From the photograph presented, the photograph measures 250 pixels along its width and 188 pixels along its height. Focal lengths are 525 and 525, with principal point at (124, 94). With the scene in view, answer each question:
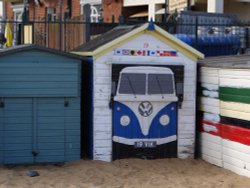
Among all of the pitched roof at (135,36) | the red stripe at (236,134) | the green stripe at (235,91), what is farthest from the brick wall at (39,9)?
the red stripe at (236,134)

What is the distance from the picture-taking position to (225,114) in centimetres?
771

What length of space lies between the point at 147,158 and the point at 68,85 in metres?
1.67

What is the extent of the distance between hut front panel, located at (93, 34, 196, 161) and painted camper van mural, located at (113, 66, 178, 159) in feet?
0.35

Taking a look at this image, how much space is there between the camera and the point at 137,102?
7918 millimetres

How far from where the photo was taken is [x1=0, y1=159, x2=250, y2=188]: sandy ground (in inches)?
269

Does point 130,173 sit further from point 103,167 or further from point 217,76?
point 217,76

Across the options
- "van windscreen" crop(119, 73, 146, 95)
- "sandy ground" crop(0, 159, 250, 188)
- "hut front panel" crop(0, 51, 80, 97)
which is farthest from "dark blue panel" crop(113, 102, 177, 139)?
"hut front panel" crop(0, 51, 80, 97)

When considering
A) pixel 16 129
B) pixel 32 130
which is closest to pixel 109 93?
pixel 32 130

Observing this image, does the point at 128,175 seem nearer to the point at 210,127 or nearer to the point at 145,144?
the point at 145,144

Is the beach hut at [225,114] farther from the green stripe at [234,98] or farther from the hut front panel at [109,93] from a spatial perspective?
the hut front panel at [109,93]

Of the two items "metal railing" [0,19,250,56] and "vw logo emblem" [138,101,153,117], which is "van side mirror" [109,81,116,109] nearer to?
"vw logo emblem" [138,101,153,117]

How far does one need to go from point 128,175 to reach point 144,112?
1120 millimetres

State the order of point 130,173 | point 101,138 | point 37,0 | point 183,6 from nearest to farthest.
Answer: point 130,173 → point 101,138 → point 183,6 → point 37,0

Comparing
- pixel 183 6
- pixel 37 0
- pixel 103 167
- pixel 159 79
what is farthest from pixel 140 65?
pixel 37 0
